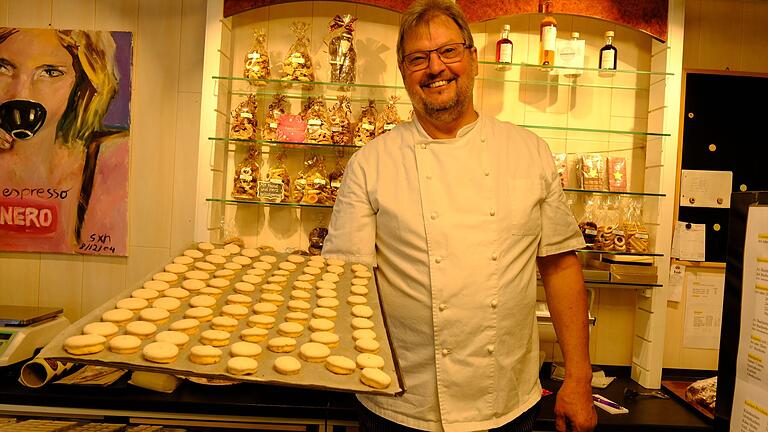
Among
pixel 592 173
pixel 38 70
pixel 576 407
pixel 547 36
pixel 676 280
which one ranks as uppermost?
pixel 547 36

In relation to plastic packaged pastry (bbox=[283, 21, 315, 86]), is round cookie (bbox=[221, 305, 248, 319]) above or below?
below

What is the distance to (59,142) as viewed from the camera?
2562 mm

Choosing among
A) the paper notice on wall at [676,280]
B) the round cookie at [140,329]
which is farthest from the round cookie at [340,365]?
the paper notice on wall at [676,280]

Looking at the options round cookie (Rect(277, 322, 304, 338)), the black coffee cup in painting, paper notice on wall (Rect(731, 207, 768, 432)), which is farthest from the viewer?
the black coffee cup in painting

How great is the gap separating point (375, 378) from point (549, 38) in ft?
6.38

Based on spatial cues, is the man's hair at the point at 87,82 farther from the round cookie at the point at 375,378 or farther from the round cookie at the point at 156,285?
the round cookie at the point at 375,378

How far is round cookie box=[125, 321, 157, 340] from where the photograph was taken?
979 millimetres

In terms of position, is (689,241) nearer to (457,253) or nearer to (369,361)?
(457,253)

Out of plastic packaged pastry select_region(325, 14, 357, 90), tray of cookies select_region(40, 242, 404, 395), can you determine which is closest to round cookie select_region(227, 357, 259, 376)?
tray of cookies select_region(40, 242, 404, 395)

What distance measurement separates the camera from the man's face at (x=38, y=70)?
2.55 meters

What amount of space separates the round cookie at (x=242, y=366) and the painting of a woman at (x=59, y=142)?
194cm

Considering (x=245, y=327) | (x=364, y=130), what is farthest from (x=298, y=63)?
(x=245, y=327)

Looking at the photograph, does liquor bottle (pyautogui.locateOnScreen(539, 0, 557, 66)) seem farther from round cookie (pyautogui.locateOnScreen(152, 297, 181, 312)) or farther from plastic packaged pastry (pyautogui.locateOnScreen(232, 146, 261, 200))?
round cookie (pyautogui.locateOnScreen(152, 297, 181, 312))

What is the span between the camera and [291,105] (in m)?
2.52
